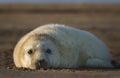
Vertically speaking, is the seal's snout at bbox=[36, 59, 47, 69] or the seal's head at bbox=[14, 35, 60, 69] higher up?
the seal's head at bbox=[14, 35, 60, 69]

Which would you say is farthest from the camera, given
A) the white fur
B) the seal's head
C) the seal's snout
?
the white fur

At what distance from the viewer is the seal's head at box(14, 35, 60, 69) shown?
13711 mm

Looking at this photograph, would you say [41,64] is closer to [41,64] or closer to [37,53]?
[41,64]

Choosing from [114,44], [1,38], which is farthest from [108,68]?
[1,38]

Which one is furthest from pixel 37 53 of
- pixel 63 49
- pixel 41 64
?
pixel 63 49

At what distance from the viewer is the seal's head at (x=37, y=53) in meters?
13.7

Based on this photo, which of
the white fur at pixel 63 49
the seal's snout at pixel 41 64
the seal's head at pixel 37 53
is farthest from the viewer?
the white fur at pixel 63 49

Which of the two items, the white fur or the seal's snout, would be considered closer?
the seal's snout

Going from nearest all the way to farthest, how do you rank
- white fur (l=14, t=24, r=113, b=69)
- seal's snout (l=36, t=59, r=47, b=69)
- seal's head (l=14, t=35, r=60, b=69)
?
seal's snout (l=36, t=59, r=47, b=69) → seal's head (l=14, t=35, r=60, b=69) → white fur (l=14, t=24, r=113, b=69)

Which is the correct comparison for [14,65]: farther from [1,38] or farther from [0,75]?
[1,38]

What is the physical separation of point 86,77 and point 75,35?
2669 millimetres

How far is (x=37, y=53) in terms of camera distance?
1375 cm

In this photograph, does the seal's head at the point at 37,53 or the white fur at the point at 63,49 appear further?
the white fur at the point at 63,49

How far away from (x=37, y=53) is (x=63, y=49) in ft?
2.66
